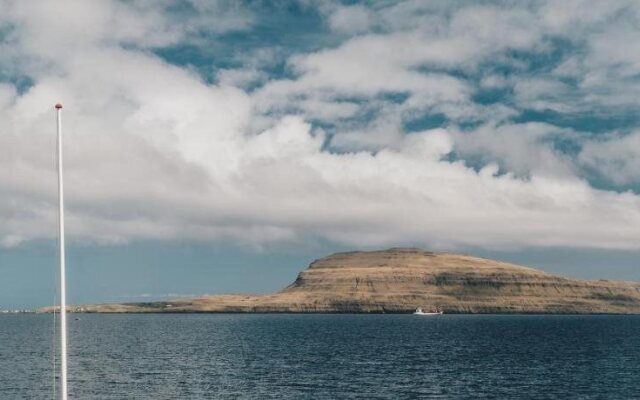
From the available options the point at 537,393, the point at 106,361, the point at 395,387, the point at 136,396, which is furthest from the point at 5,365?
the point at 537,393

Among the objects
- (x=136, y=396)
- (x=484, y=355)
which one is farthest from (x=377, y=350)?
(x=136, y=396)

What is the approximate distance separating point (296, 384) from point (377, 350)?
76.7 metres

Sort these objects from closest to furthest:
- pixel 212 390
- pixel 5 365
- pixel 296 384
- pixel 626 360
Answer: pixel 212 390
pixel 296 384
pixel 5 365
pixel 626 360

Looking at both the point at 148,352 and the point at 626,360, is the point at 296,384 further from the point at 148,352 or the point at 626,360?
the point at 626,360

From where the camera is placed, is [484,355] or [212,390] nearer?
[212,390]

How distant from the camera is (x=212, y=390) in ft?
377

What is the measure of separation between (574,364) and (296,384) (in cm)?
7406

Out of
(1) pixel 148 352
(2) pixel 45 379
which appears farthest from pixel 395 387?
(1) pixel 148 352

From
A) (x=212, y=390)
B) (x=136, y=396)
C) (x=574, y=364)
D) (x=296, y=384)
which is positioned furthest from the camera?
(x=574, y=364)

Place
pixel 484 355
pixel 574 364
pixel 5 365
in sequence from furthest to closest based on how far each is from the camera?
pixel 484 355, pixel 574 364, pixel 5 365

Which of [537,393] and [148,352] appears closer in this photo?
[537,393]

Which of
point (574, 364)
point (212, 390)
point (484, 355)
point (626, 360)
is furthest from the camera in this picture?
point (484, 355)

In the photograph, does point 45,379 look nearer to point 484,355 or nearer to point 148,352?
point 148,352

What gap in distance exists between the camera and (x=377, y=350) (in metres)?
197
